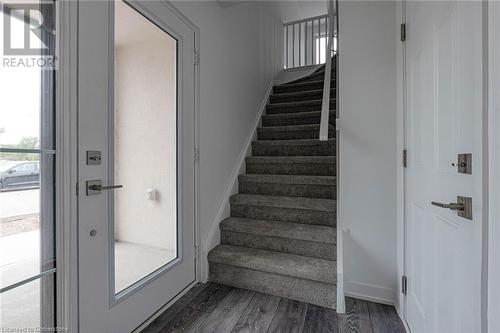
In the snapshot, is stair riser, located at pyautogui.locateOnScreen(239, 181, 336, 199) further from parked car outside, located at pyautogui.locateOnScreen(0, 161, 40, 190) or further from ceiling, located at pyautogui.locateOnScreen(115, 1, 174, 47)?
parked car outside, located at pyautogui.locateOnScreen(0, 161, 40, 190)

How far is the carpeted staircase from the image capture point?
6.15ft

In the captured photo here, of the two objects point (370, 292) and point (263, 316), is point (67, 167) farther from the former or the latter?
point (370, 292)

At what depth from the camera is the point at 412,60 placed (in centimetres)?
147

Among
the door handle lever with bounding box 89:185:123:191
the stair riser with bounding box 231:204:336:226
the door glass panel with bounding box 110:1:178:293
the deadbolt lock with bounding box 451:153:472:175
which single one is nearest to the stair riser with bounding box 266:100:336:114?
the stair riser with bounding box 231:204:336:226

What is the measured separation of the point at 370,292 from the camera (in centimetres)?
186

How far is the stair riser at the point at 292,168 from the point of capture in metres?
2.64

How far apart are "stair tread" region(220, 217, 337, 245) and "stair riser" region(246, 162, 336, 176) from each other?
656 millimetres

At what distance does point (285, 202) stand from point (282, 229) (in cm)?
30

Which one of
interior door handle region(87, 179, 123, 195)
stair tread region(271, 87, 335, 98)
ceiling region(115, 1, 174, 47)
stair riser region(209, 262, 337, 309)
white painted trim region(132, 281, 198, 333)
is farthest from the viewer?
stair tread region(271, 87, 335, 98)

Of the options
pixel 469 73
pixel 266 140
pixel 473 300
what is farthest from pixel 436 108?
pixel 266 140

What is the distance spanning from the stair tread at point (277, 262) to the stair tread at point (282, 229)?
151 mm

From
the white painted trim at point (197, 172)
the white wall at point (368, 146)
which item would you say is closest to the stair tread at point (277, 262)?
the white painted trim at point (197, 172)

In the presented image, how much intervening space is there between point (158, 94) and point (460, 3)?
1646 millimetres

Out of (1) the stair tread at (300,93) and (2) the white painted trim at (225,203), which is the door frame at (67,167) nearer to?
(2) the white painted trim at (225,203)
